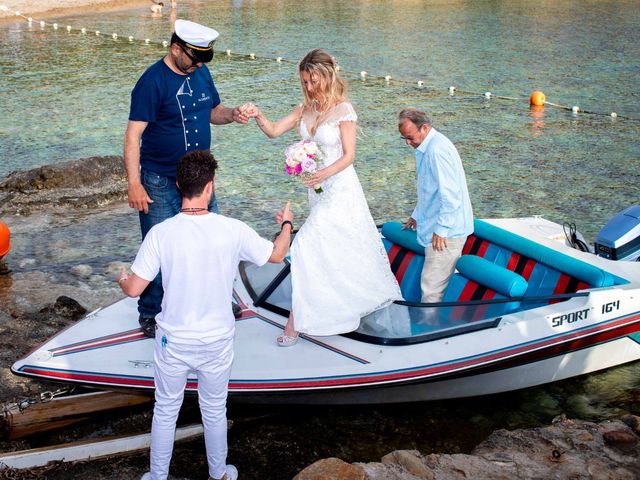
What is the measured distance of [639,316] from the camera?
5723 millimetres

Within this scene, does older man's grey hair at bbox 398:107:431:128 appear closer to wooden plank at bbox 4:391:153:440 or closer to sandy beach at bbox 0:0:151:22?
wooden plank at bbox 4:391:153:440

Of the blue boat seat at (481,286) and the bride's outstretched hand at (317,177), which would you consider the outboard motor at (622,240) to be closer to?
the blue boat seat at (481,286)

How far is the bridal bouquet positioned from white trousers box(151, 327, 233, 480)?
1393 millimetres

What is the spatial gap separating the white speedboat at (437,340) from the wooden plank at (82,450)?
0.31m

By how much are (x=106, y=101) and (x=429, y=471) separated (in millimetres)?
12800

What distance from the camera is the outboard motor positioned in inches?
255

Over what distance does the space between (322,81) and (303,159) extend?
1.60 feet

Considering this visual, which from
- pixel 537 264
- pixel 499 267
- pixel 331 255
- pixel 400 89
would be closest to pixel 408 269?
pixel 499 267

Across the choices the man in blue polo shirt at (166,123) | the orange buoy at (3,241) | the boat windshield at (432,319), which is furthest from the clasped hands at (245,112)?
the orange buoy at (3,241)

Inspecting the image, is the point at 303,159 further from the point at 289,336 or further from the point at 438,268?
the point at 438,268

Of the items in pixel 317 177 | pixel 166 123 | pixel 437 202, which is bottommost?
pixel 437 202

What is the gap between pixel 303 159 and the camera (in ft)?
17.0

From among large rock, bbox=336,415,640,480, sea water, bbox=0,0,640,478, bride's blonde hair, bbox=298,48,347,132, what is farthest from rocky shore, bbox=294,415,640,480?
bride's blonde hair, bbox=298,48,347,132

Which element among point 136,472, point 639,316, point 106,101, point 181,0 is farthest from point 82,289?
point 181,0
